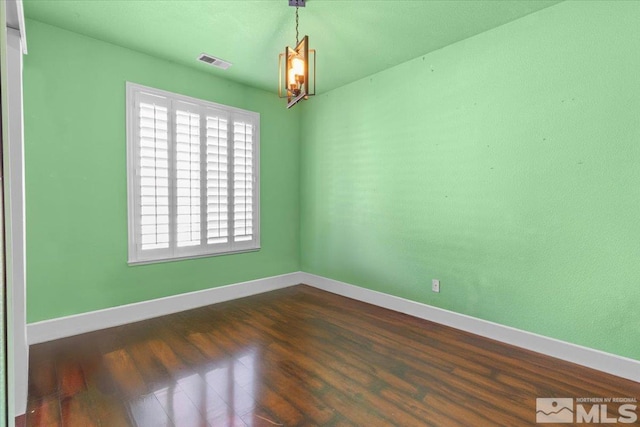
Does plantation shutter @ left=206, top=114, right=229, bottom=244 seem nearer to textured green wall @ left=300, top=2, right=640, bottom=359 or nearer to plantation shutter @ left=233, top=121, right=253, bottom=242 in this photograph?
plantation shutter @ left=233, top=121, right=253, bottom=242

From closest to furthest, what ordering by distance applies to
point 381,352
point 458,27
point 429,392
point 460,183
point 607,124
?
point 429,392
point 607,124
point 381,352
point 458,27
point 460,183

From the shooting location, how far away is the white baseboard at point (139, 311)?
2.70 metres

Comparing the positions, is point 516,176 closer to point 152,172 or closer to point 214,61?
point 214,61

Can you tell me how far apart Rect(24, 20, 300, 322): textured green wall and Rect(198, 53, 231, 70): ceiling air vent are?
1.00ft

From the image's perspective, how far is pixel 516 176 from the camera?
2.64 meters

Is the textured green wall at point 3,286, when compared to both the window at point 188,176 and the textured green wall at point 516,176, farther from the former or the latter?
the textured green wall at point 516,176

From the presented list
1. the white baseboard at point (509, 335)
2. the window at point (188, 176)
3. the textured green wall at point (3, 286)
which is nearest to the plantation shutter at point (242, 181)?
the window at point (188, 176)

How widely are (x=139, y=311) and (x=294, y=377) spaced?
200 cm

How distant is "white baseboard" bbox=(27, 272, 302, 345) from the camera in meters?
2.70

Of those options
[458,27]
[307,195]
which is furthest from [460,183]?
[307,195]

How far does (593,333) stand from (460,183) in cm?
156

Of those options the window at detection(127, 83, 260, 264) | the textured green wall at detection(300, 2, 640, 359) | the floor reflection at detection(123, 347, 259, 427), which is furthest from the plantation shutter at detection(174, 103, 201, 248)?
the textured green wall at detection(300, 2, 640, 359)

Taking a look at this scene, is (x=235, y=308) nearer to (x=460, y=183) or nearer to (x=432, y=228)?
(x=432, y=228)

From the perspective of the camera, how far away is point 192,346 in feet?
8.61
